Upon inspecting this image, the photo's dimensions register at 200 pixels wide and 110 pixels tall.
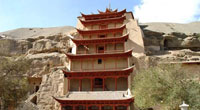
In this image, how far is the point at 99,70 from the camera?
70.7 ft

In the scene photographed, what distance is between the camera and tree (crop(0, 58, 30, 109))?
550 inches

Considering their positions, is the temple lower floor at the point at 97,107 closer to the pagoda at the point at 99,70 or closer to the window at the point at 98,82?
the pagoda at the point at 99,70

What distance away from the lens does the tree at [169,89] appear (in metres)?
13.7

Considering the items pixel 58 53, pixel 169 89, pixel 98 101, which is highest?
pixel 58 53

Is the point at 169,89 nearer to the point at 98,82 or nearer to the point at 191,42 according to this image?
the point at 98,82

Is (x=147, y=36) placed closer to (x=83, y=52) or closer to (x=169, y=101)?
(x=83, y=52)

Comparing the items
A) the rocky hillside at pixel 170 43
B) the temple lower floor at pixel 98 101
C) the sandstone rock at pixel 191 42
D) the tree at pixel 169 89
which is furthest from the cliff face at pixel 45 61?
the sandstone rock at pixel 191 42

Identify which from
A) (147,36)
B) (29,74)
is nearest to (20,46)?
(29,74)

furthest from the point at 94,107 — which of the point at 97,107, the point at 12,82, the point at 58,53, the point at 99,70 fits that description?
the point at 58,53

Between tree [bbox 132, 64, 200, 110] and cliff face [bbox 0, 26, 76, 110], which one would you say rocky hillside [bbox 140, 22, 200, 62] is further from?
cliff face [bbox 0, 26, 76, 110]

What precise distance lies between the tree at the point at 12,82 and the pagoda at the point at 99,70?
14.1 feet

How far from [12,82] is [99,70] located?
9739 millimetres

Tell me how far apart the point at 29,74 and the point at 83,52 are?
8.16 m

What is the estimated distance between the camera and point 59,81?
23.2 meters
